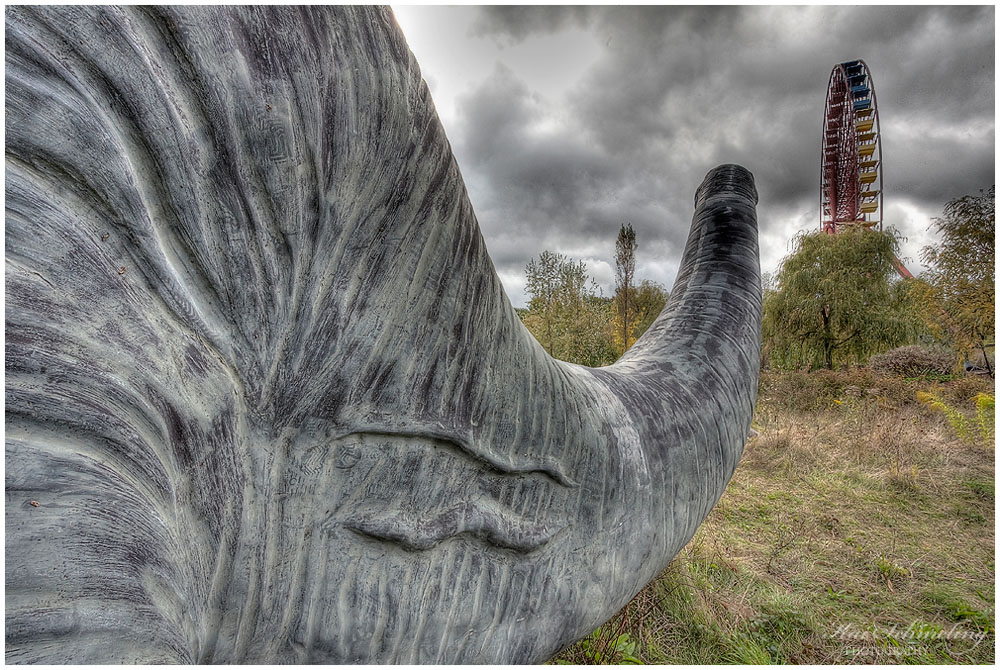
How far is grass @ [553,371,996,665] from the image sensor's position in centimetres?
186

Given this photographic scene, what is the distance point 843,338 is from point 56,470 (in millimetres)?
11527

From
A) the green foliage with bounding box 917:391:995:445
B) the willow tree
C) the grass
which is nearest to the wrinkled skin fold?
the grass

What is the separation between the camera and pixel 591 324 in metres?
9.16

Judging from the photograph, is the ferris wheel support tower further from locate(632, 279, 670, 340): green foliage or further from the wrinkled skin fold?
the wrinkled skin fold

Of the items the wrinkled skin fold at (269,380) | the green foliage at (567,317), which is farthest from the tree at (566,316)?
the wrinkled skin fold at (269,380)

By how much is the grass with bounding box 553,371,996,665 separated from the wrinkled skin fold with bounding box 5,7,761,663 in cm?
132

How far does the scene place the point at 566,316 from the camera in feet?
30.1

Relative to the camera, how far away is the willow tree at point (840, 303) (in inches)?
370

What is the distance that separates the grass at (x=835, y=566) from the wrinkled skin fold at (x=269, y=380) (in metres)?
1.32

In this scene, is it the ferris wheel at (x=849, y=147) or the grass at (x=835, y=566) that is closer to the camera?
the grass at (x=835, y=566)

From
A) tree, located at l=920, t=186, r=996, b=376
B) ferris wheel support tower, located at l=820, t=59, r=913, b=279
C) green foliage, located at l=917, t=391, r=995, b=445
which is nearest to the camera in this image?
green foliage, located at l=917, t=391, r=995, b=445

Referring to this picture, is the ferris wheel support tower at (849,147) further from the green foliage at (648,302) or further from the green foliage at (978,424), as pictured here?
the green foliage at (978,424)

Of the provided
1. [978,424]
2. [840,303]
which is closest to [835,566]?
[978,424]

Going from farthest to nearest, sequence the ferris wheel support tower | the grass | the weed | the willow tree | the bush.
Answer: the ferris wheel support tower
the willow tree
the bush
the weed
the grass
